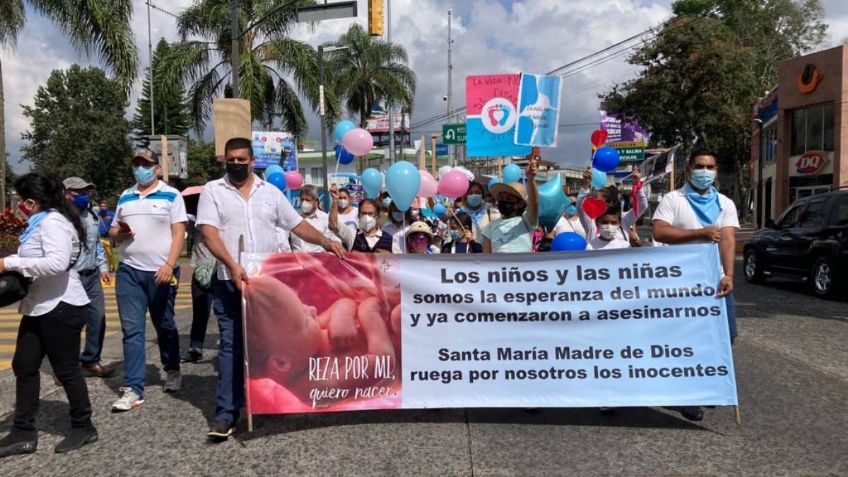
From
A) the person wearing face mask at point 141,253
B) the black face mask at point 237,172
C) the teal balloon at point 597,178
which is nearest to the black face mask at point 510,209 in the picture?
the black face mask at point 237,172

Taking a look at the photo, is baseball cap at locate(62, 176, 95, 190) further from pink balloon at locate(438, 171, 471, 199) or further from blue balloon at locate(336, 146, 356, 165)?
blue balloon at locate(336, 146, 356, 165)

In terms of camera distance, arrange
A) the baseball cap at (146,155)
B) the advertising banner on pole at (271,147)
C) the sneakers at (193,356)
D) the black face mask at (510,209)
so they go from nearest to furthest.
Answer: the baseball cap at (146,155)
the black face mask at (510,209)
the sneakers at (193,356)
the advertising banner on pole at (271,147)

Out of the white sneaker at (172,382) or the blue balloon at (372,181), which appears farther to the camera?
the blue balloon at (372,181)

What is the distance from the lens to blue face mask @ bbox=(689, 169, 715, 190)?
4688mm

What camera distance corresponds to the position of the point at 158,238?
499 cm

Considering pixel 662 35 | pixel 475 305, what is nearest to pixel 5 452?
pixel 475 305

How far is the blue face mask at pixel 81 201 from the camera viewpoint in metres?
5.65

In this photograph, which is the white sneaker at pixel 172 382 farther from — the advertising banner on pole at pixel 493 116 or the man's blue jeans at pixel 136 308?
the advertising banner on pole at pixel 493 116

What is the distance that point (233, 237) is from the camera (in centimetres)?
439

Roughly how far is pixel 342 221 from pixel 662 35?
21.4 m

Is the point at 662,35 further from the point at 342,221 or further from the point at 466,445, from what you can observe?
the point at 466,445

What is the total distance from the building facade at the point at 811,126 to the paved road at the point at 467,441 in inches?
803

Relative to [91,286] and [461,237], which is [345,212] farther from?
[91,286]

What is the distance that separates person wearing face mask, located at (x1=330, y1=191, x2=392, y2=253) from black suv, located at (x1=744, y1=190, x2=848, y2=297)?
7799mm
